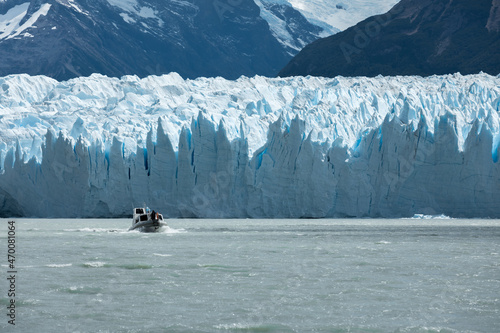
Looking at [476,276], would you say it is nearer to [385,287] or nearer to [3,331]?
[385,287]

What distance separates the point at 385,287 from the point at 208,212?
26983mm

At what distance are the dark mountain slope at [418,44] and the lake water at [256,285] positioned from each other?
168ft

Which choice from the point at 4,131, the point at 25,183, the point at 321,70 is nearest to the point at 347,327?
the point at 25,183

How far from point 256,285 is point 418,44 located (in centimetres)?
6638

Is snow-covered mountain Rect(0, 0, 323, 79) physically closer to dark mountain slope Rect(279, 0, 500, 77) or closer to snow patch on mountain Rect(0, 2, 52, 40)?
snow patch on mountain Rect(0, 2, 52, 40)

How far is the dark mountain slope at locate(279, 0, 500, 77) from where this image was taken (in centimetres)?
7519

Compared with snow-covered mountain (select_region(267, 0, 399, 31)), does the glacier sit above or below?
below

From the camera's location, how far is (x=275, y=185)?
40.5 metres

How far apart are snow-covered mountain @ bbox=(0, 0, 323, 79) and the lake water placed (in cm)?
8772

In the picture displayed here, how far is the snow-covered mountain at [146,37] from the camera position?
366ft
